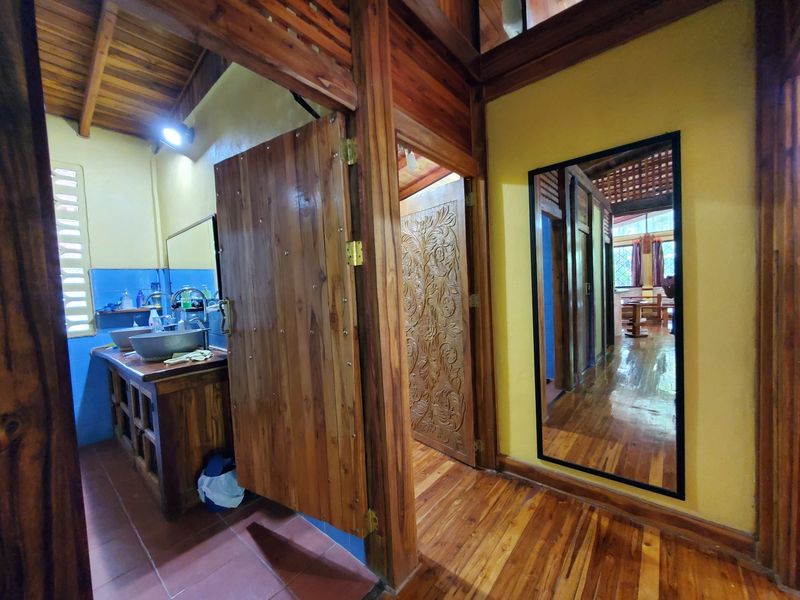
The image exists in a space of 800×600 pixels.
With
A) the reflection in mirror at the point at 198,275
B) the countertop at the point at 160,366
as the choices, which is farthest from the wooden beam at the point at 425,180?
the countertop at the point at 160,366

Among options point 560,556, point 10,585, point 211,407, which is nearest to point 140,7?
point 10,585

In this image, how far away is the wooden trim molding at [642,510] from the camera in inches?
51.6

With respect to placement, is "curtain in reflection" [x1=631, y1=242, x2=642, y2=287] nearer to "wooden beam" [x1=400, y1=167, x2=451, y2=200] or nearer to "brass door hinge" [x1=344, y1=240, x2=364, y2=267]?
"wooden beam" [x1=400, y1=167, x2=451, y2=200]

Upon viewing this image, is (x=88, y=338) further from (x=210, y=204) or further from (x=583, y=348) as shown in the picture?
(x=583, y=348)

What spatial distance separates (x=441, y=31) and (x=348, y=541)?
261 centimetres

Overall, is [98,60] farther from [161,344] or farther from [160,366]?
[160,366]

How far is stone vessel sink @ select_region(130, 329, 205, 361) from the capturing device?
74.4 inches

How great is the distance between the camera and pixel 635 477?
1.73 metres

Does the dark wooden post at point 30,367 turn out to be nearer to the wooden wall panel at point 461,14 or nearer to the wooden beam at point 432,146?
the wooden beam at point 432,146

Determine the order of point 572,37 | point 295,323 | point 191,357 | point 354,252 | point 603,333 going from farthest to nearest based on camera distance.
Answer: point 603,333 → point 191,357 → point 572,37 → point 295,323 → point 354,252

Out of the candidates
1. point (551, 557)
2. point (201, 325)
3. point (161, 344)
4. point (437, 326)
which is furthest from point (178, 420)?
point (551, 557)

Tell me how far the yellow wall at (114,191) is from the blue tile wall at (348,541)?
3051 mm

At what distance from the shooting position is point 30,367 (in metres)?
0.50

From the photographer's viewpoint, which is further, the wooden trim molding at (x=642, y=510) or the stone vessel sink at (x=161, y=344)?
the stone vessel sink at (x=161, y=344)
